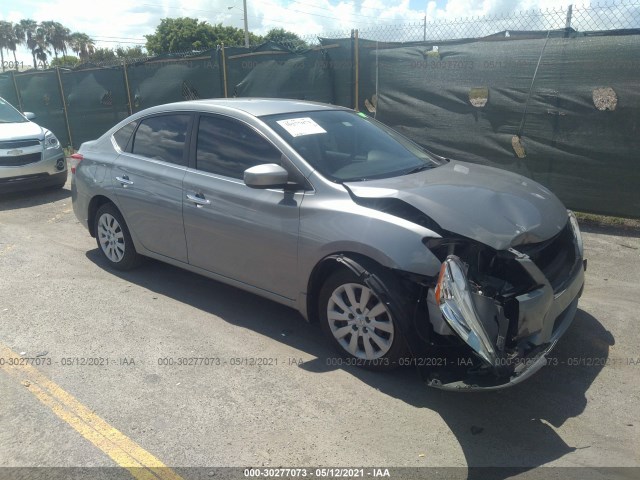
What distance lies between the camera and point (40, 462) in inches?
112

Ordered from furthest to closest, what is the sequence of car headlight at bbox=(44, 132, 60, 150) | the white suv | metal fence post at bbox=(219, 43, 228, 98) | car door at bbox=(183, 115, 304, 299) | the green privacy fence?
1. metal fence post at bbox=(219, 43, 228, 98)
2. car headlight at bbox=(44, 132, 60, 150)
3. the white suv
4. the green privacy fence
5. car door at bbox=(183, 115, 304, 299)

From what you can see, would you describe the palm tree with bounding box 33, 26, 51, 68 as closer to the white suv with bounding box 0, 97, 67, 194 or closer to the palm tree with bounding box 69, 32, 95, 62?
the palm tree with bounding box 69, 32, 95, 62

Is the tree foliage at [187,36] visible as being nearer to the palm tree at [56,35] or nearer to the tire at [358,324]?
the palm tree at [56,35]

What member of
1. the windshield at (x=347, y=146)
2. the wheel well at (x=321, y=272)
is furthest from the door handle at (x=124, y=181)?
the wheel well at (x=321, y=272)

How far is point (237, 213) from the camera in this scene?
13.5ft

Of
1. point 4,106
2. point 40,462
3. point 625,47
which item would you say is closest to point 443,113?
point 625,47

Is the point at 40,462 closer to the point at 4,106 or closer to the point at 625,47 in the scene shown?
the point at 625,47

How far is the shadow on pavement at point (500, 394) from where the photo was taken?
2.87 m

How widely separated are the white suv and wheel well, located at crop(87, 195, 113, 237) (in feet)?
12.7

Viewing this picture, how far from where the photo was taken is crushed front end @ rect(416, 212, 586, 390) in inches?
113

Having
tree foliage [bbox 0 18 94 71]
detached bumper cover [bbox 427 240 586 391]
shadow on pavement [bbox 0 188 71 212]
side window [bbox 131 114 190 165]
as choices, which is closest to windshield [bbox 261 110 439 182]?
side window [bbox 131 114 190 165]

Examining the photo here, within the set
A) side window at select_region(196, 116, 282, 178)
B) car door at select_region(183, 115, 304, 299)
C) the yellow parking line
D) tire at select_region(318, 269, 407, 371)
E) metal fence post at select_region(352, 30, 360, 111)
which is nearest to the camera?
the yellow parking line

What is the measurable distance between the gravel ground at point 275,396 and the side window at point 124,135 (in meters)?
1.40

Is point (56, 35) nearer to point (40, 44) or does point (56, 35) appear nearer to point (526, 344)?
point (40, 44)
